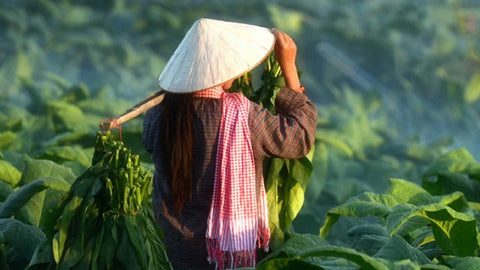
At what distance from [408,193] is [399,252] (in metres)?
1.40

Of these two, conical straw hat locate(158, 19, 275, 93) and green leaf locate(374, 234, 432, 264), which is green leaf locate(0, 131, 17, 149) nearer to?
conical straw hat locate(158, 19, 275, 93)

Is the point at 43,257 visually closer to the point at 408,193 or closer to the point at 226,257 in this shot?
the point at 226,257

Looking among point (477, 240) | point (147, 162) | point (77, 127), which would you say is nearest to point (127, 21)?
point (77, 127)

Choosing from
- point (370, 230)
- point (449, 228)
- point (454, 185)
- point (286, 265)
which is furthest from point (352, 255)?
point (454, 185)

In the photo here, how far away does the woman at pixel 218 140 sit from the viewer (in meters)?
3.19

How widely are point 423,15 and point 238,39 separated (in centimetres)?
876

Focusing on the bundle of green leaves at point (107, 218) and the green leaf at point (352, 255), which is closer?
the green leaf at point (352, 255)

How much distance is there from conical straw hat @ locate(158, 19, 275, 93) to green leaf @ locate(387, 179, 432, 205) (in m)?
1.48

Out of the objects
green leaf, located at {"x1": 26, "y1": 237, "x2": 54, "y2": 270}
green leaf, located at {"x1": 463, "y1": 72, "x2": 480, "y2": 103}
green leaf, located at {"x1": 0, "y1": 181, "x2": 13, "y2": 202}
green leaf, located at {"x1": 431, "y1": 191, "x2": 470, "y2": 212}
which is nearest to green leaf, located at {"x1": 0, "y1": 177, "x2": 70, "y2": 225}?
green leaf, located at {"x1": 0, "y1": 181, "x2": 13, "y2": 202}

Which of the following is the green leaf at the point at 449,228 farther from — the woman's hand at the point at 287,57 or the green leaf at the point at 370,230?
the woman's hand at the point at 287,57

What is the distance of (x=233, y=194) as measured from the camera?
10.5 feet

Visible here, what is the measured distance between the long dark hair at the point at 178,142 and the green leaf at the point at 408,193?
4.94 ft

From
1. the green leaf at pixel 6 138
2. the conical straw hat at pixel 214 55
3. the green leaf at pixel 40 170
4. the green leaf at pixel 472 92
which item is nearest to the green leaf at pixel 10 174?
the green leaf at pixel 40 170

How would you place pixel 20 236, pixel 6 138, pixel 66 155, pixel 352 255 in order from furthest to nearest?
1. pixel 6 138
2. pixel 66 155
3. pixel 20 236
4. pixel 352 255
